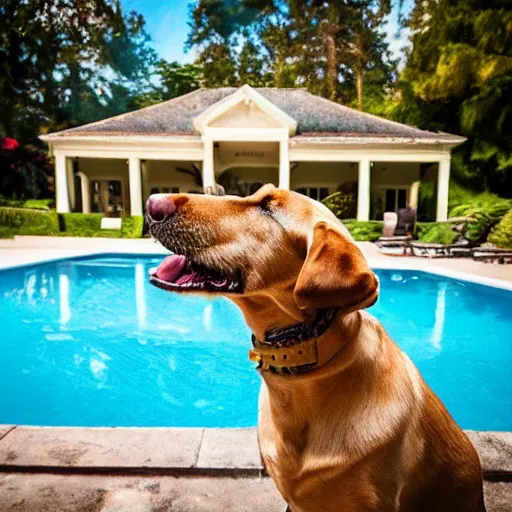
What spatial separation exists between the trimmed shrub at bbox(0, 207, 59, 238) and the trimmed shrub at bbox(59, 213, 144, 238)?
435mm

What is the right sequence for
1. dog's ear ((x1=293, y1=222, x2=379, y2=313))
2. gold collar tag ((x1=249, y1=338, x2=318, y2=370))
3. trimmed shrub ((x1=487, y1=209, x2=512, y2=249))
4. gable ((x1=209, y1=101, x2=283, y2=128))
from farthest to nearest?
gable ((x1=209, y1=101, x2=283, y2=128))
trimmed shrub ((x1=487, y1=209, x2=512, y2=249))
gold collar tag ((x1=249, y1=338, x2=318, y2=370))
dog's ear ((x1=293, y1=222, x2=379, y2=313))

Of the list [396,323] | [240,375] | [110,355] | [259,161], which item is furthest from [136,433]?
[259,161]

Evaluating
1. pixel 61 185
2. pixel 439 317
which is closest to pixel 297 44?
pixel 61 185

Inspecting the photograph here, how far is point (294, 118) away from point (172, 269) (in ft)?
69.9

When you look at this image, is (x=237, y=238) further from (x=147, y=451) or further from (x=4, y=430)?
(x=4, y=430)

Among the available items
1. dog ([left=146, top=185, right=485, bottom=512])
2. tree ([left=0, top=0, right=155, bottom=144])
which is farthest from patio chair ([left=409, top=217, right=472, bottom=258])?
tree ([left=0, top=0, right=155, bottom=144])

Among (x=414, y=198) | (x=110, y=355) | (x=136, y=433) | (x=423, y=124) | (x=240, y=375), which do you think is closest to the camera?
(x=136, y=433)

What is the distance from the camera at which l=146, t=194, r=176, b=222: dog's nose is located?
1254 mm

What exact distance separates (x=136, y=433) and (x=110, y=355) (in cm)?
342

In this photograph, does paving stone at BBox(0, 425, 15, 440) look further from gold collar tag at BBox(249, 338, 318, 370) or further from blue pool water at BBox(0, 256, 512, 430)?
gold collar tag at BBox(249, 338, 318, 370)

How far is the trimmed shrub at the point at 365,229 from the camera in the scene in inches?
666

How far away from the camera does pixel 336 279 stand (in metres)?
0.99

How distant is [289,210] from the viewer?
126cm

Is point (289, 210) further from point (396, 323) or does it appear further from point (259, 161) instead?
point (259, 161)
